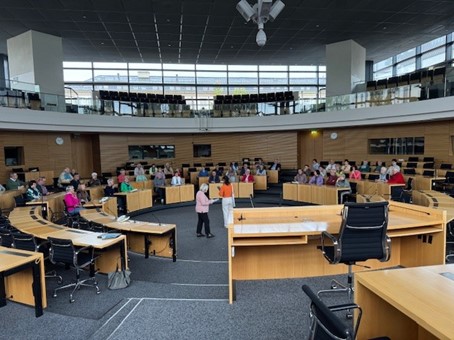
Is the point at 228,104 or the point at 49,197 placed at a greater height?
the point at 228,104

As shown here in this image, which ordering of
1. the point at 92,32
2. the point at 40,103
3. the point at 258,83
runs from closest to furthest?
the point at 40,103, the point at 92,32, the point at 258,83

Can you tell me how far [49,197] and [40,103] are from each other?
531cm

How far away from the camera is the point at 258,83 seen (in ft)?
75.8

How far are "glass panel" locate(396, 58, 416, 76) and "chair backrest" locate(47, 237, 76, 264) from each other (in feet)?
70.8

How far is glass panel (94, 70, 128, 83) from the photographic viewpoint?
69.3 ft

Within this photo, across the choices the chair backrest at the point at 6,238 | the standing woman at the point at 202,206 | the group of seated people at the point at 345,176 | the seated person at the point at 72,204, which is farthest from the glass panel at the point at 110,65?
the chair backrest at the point at 6,238

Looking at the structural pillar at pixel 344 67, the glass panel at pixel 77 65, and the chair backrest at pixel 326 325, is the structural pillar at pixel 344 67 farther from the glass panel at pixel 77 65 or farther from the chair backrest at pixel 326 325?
the chair backrest at pixel 326 325

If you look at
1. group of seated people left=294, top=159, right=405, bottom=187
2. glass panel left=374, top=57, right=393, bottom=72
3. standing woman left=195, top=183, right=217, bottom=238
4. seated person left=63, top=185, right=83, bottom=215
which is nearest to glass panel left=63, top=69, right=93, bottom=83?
seated person left=63, top=185, right=83, bottom=215

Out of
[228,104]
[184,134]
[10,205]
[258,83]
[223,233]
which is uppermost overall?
[258,83]

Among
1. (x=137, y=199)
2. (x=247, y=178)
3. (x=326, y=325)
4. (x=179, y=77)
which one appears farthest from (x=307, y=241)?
(x=179, y=77)

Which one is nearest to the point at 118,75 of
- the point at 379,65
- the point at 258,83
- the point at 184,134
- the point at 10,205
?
the point at 184,134

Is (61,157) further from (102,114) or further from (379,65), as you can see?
(379,65)

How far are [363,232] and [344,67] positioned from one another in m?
15.7

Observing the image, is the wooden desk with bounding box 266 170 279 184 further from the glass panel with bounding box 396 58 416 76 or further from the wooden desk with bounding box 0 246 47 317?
the wooden desk with bounding box 0 246 47 317
